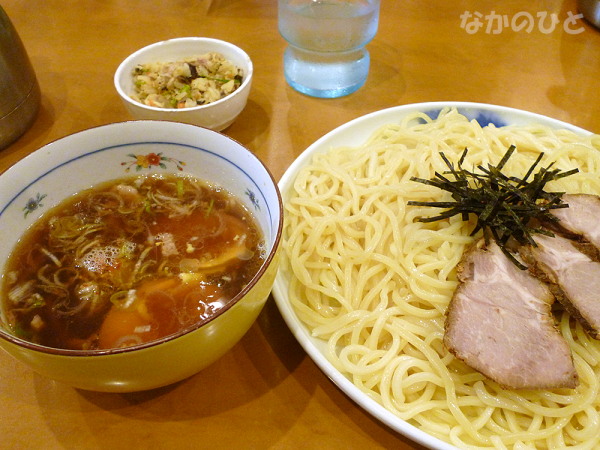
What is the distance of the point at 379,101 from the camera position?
8.46 feet

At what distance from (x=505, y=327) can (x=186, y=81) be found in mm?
1913

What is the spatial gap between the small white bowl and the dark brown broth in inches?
21.7

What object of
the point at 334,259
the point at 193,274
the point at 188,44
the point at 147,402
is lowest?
the point at 147,402

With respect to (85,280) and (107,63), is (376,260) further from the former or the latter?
(107,63)

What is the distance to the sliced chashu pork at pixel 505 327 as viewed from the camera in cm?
118

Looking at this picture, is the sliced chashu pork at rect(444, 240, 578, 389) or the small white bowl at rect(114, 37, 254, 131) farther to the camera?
the small white bowl at rect(114, 37, 254, 131)

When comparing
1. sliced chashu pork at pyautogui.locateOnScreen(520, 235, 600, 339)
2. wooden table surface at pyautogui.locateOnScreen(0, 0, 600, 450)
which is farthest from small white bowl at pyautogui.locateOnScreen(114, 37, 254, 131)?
sliced chashu pork at pyautogui.locateOnScreen(520, 235, 600, 339)

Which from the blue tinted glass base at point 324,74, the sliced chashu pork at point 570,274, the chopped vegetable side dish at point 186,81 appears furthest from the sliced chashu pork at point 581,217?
the chopped vegetable side dish at point 186,81

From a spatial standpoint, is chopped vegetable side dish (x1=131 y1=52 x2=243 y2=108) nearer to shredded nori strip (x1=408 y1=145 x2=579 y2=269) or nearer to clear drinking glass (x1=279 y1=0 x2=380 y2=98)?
clear drinking glass (x1=279 y1=0 x2=380 y2=98)

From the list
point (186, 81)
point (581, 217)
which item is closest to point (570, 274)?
point (581, 217)

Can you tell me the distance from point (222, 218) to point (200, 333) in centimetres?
60

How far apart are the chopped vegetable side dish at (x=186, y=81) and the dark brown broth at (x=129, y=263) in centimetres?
76

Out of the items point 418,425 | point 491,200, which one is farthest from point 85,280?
point 491,200

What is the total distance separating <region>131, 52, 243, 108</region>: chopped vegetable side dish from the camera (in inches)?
83.4
